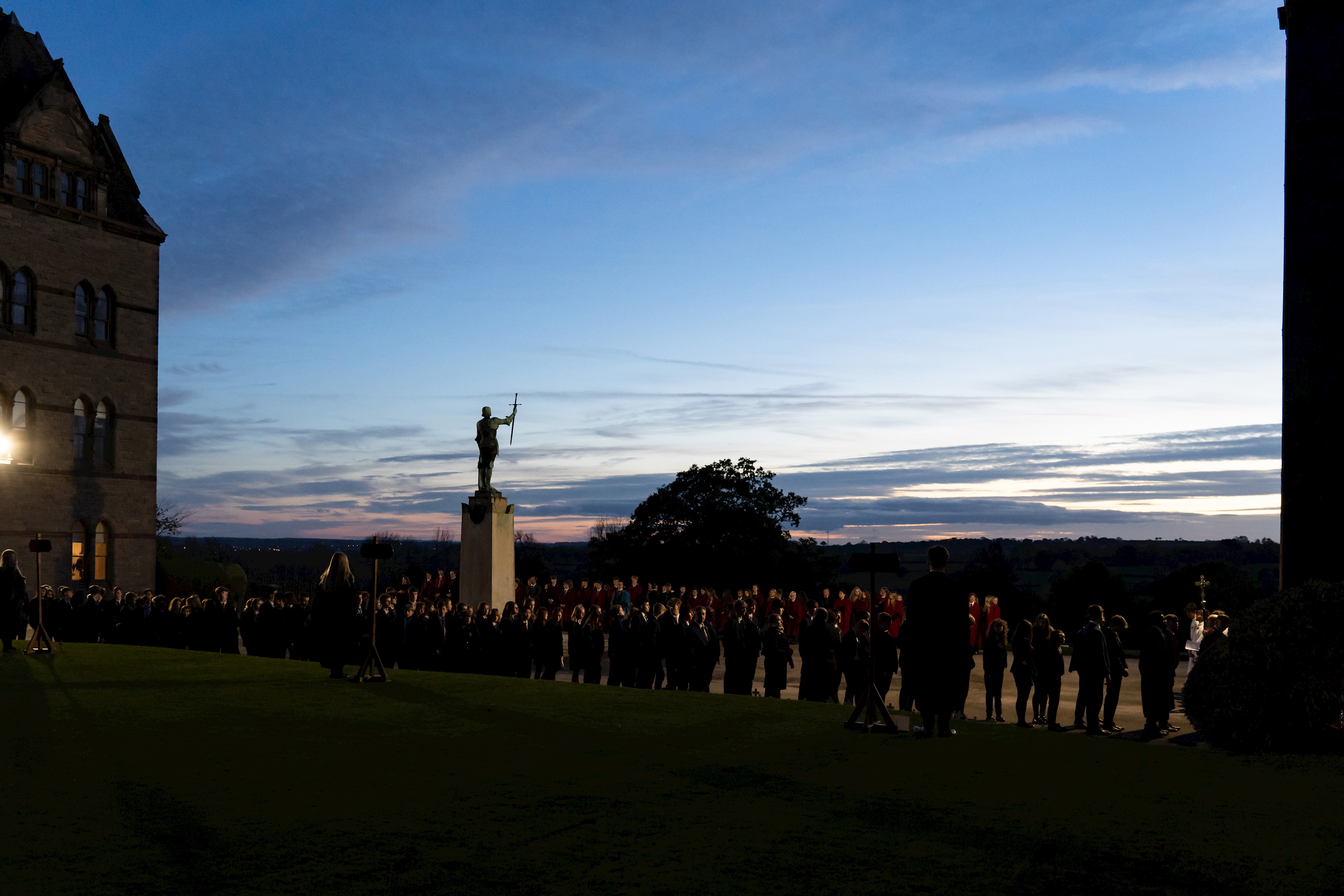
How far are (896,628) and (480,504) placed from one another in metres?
11.6

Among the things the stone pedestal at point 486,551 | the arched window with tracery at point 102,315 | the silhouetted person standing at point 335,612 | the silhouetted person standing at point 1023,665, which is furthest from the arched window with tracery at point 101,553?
the silhouetted person standing at point 1023,665

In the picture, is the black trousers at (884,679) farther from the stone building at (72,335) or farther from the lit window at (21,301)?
the lit window at (21,301)

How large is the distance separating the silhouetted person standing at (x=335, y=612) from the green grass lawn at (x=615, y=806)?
93.1 inches

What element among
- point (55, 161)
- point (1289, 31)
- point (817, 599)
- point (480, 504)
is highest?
point (55, 161)

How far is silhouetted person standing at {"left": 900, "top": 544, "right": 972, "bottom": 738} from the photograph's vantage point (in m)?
10.5

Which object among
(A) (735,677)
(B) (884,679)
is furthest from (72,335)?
(B) (884,679)

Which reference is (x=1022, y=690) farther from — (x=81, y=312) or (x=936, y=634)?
(x=81, y=312)

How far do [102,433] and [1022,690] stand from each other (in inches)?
1243

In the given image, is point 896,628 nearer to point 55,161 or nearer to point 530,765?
point 530,765

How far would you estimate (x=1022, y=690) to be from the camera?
15906 mm

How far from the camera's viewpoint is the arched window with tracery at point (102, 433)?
35.5 meters

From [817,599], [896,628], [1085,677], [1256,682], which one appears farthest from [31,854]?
[817,599]

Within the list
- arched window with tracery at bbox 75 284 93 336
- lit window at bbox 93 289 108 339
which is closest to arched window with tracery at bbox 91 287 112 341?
lit window at bbox 93 289 108 339

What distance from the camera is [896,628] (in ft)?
84.7
